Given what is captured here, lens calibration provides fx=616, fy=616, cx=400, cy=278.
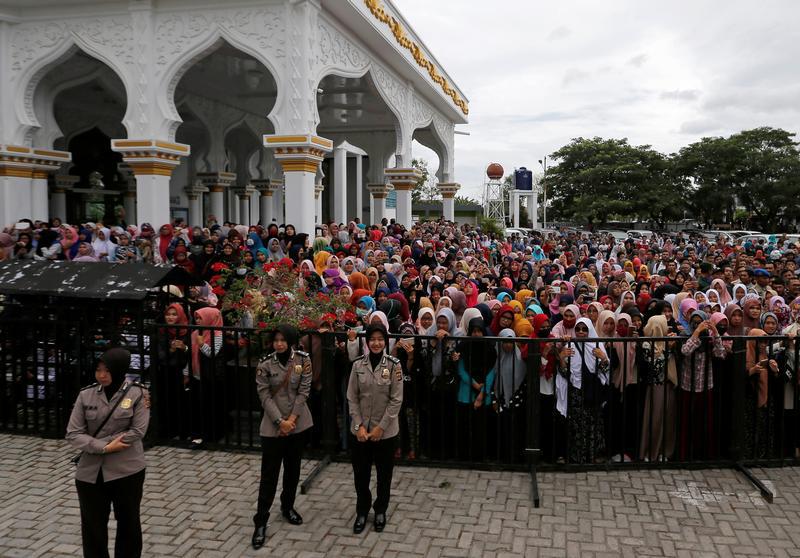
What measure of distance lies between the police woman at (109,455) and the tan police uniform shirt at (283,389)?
2.58ft

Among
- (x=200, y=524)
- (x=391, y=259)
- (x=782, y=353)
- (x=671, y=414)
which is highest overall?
(x=391, y=259)

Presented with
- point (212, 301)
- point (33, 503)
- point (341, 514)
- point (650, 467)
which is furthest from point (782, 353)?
point (33, 503)

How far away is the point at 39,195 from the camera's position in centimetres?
1220

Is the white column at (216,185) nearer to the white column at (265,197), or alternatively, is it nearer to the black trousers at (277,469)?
the white column at (265,197)

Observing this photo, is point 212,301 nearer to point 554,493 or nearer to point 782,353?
point 554,493

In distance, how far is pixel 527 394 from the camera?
478cm

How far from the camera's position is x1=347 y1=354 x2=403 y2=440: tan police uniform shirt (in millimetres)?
3988

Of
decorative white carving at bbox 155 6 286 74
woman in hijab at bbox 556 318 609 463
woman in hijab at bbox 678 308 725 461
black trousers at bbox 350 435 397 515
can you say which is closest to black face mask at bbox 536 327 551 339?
woman in hijab at bbox 556 318 609 463

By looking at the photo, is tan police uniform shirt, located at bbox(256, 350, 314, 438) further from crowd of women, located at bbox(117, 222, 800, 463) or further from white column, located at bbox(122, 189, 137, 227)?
white column, located at bbox(122, 189, 137, 227)

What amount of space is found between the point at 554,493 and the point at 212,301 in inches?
→ 154

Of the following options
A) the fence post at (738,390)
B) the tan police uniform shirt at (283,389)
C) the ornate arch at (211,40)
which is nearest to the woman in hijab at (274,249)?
the ornate arch at (211,40)

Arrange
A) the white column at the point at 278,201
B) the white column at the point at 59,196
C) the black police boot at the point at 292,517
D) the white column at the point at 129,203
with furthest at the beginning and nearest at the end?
the white column at the point at 278,201 < the white column at the point at 129,203 < the white column at the point at 59,196 < the black police boot at the point at 292,517

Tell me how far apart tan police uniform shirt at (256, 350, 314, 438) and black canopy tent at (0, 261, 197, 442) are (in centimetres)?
194

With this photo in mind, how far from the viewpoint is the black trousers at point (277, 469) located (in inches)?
153
